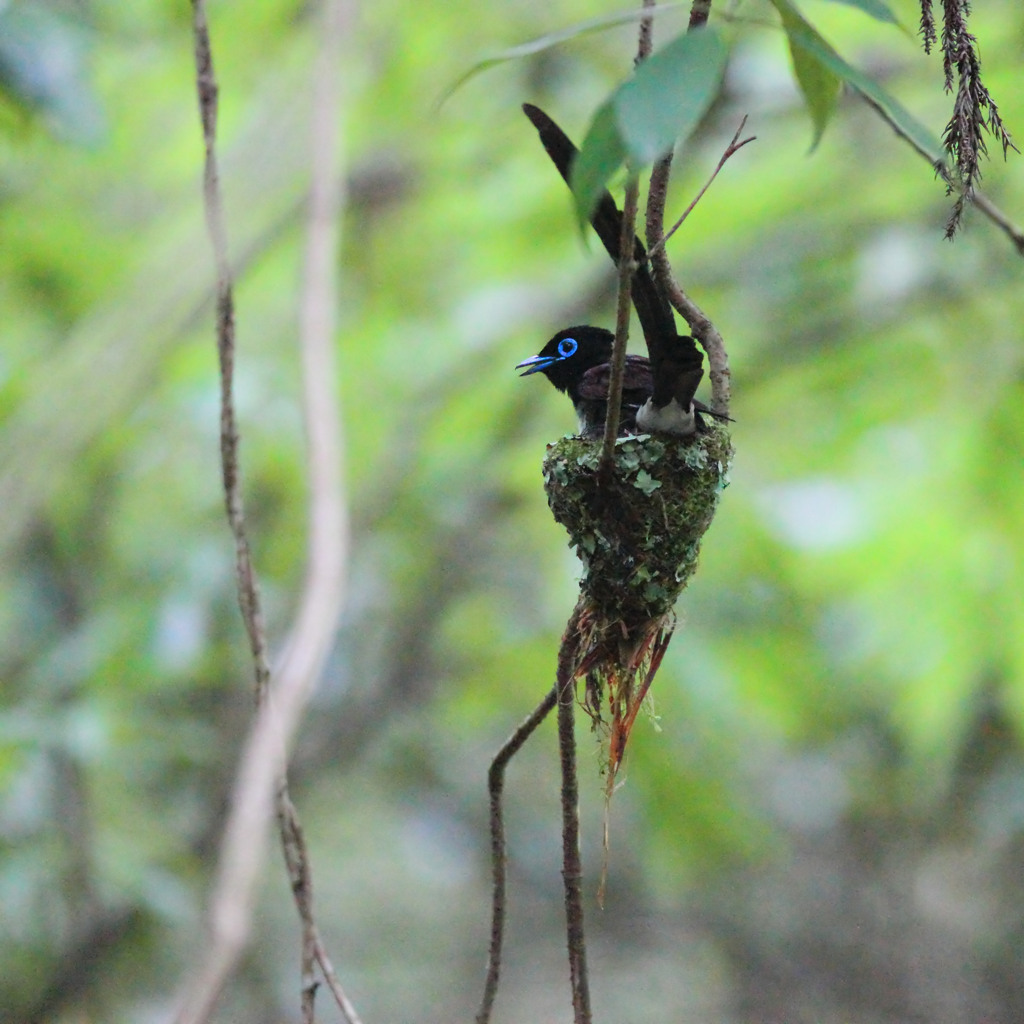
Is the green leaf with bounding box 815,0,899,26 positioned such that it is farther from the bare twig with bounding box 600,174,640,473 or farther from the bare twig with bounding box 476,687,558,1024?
the bare twig with bounding box 476,687,558,1024

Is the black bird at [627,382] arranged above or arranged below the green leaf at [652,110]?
above

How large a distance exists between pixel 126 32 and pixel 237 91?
0.91 meters

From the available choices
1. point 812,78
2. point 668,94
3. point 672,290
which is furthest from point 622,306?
point 672,290

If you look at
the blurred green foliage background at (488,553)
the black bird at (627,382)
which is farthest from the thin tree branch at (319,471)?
the blurred green foliage background at (488,553)

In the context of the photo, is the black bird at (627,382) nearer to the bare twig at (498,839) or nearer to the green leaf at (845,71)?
the bare twig at (498,839)

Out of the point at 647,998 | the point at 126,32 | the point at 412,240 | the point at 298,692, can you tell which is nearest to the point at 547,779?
the point at 647,998

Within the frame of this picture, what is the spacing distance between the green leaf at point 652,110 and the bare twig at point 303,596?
2.15ft

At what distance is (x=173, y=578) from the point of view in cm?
631

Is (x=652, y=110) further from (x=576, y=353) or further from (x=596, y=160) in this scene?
(x=576, y=353)

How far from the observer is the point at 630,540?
287 centimetres

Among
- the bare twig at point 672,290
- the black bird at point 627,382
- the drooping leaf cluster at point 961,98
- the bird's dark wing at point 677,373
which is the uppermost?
the black bird at point 627,382

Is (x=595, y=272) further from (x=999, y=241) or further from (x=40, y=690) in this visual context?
(x=40, y=690)

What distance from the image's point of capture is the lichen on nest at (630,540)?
271 cm

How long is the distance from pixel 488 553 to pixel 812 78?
6360 millimetres
